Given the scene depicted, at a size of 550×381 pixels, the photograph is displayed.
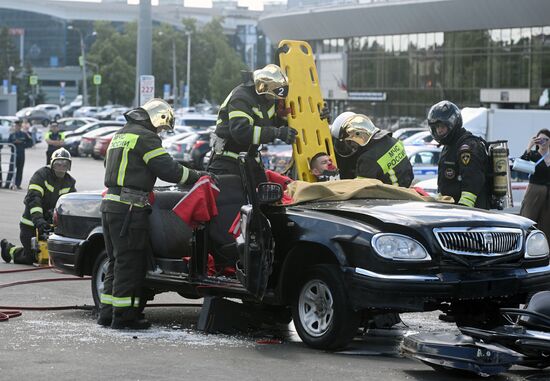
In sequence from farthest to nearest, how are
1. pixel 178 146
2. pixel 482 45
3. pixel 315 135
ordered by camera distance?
pixel 482 45 → pixel 178 146 → pixel 315 135

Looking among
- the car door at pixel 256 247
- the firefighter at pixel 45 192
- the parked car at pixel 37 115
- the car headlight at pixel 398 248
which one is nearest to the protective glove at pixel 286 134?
the car door at pixel 256 247

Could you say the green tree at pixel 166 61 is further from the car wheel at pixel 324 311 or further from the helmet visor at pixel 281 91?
the car wheel at pixel 324 311

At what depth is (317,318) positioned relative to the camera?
28.1 feet

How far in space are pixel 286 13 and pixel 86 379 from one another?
251 ft

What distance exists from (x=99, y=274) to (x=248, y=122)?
1.94 meters

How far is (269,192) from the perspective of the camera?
8633 mm

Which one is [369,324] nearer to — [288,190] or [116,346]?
[288,190]

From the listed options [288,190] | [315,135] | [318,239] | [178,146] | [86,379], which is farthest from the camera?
[178,146]

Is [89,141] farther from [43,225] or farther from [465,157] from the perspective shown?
[465,157]

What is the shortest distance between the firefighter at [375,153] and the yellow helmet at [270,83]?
0.77 meters

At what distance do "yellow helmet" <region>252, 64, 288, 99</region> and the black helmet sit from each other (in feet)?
4.89

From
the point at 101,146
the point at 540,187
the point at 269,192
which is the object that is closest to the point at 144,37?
the point at 540,187

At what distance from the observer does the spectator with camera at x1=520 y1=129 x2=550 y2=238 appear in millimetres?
14070

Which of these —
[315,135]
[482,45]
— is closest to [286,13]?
[482,45]
